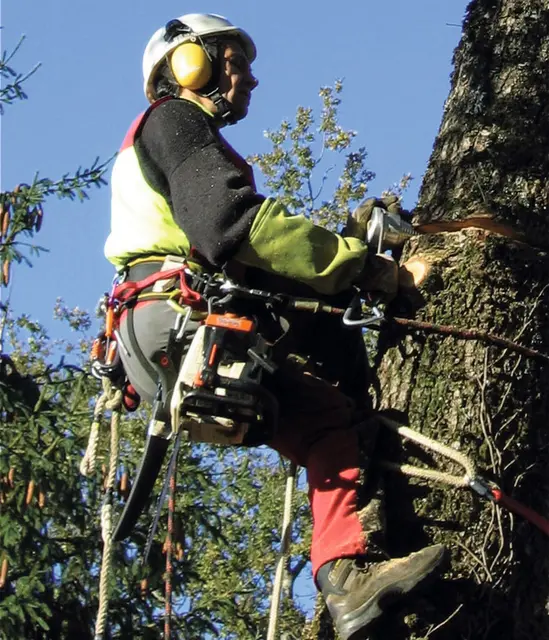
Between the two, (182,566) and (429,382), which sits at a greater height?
(182,566)

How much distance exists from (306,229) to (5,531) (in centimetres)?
583

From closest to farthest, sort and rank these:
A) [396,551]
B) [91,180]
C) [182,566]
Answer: [396,551]
[182,566]
[91,180]

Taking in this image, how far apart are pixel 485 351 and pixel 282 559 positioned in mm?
858

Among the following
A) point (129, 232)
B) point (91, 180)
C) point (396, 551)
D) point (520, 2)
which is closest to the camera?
point (396, 551)

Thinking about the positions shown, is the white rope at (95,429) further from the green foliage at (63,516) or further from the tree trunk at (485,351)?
the green foliage at (63,516)

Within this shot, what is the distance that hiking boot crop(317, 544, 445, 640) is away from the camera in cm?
332

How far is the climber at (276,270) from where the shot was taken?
140 inches

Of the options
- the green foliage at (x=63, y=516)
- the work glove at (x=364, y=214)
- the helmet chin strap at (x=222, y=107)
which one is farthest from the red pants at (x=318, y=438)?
the green foliage at (x=63, y=516)

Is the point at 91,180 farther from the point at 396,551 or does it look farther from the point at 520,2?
the point at 396,551

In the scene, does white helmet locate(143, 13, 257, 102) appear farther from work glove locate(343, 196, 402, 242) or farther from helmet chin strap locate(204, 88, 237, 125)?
work glove locate(343, 196, 402, 242)

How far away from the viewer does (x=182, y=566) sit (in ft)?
31.5

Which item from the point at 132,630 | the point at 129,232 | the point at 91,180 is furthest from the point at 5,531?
the point at 129,232

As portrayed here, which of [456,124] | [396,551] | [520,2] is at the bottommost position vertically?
[396,551]

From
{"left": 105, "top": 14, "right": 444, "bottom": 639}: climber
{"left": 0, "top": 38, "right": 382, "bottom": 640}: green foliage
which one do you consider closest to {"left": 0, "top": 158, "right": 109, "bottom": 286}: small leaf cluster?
{"left": 0, "top": 38, "right": 382, "bottom": 640}: green foliage
